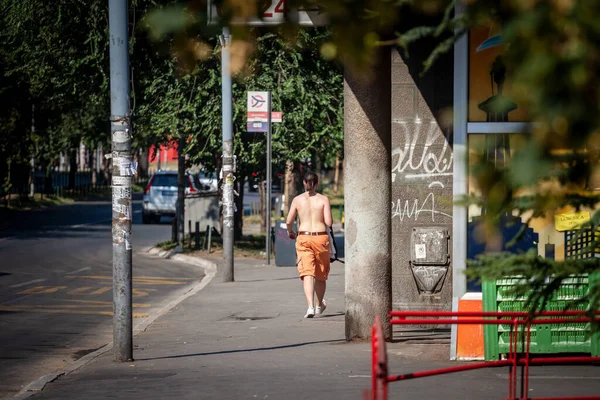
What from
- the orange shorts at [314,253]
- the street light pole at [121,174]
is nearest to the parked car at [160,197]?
the orange shorts at [314,253]

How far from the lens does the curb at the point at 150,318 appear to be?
8189 mm

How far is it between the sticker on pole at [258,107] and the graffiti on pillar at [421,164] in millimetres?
7758

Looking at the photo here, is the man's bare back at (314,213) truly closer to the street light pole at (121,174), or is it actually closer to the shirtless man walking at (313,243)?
the shirtless man walking at (313,243)

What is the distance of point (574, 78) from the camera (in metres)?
2.35

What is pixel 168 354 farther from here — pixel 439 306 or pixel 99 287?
pixel 99 287

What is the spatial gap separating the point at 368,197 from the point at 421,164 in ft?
6.74

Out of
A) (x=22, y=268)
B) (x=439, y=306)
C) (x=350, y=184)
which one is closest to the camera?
(x=350, y=184)

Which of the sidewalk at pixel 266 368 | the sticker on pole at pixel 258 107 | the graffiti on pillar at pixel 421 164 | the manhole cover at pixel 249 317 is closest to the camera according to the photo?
the sidewalk at pixel 266 368

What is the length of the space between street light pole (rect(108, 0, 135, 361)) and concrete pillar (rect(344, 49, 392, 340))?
211cm

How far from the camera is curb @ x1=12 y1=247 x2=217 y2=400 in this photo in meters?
8.19

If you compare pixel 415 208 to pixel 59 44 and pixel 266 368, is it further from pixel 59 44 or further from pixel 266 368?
pixel 59 44

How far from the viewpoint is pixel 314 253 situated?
12.8 meters

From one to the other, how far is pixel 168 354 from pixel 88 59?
1397 cm

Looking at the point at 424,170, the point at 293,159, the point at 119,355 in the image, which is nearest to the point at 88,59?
the point at 293,159
